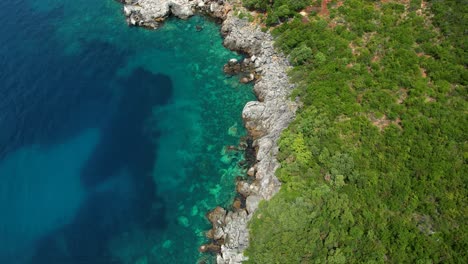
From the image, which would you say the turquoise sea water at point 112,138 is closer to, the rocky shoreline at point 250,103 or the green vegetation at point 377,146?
the rocky shoreline at point 250,103

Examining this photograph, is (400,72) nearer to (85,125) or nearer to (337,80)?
(337,80)

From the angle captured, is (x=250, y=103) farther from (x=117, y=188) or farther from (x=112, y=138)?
(x=117, y=188)

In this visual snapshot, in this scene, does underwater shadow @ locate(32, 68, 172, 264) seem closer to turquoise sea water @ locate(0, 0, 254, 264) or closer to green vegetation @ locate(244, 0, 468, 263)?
turquoise sea water @ locate(0, 0, 254, 264)

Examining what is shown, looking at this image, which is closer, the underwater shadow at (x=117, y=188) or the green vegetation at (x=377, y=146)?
the green vegetation at (x=377, y=146)

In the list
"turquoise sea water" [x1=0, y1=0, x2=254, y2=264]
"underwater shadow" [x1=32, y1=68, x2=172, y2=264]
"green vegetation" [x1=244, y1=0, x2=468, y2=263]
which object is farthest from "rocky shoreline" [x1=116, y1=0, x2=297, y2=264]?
"underwater shadow" [x1=32, y1=68, x2=172, y2=264]

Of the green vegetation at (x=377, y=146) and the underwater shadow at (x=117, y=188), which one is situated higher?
the green vegetation at (x=377, y=146)

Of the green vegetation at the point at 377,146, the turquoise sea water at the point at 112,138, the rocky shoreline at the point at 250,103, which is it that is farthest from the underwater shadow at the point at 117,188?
the green vegetation at the point at 377,146
